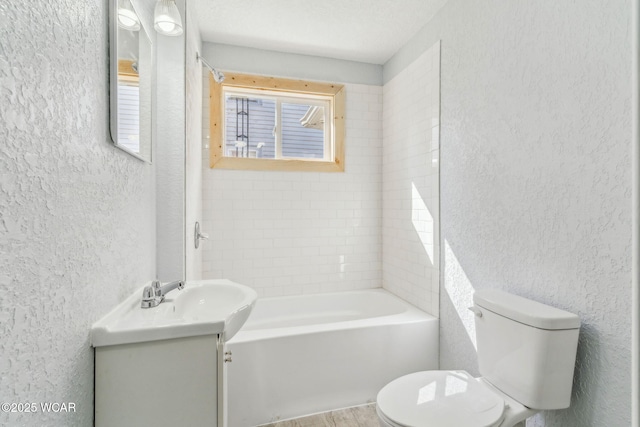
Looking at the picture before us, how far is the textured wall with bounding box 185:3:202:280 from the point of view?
6.35 feet

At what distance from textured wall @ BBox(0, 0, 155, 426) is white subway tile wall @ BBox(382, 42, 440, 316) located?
1983 mm

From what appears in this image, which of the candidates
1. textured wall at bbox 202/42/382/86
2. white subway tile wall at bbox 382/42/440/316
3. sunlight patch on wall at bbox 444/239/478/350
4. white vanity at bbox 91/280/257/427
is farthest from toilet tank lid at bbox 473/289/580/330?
textured wall at bbox 202/42/382/86

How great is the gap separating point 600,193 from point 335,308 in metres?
2.20

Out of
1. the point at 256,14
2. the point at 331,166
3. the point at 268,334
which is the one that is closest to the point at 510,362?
the point at 268,334

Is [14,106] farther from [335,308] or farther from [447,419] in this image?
[335,308]

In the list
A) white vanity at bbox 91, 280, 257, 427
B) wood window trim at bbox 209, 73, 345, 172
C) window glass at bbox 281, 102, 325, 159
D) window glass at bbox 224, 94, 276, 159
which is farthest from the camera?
window glass at bbox 281, 102, 325, 159

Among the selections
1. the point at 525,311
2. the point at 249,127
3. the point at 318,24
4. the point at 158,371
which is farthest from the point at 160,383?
the point at 318,24

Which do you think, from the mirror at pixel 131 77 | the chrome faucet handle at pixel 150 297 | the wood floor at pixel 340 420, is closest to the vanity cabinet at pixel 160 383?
the chrome faucet handle at pixel 150 297

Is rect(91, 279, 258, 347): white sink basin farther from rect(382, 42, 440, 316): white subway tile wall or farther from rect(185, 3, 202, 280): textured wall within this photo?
rect(382, 42, 440, 316): white subway tile wall

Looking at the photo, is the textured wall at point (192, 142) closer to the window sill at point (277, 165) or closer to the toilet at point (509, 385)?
the window sill at point (277, 165)

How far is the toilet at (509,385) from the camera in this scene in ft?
4.14

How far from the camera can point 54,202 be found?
0.76 metres

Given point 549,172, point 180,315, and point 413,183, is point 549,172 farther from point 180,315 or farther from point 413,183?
point 180,315

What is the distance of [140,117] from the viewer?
1.40 metres
